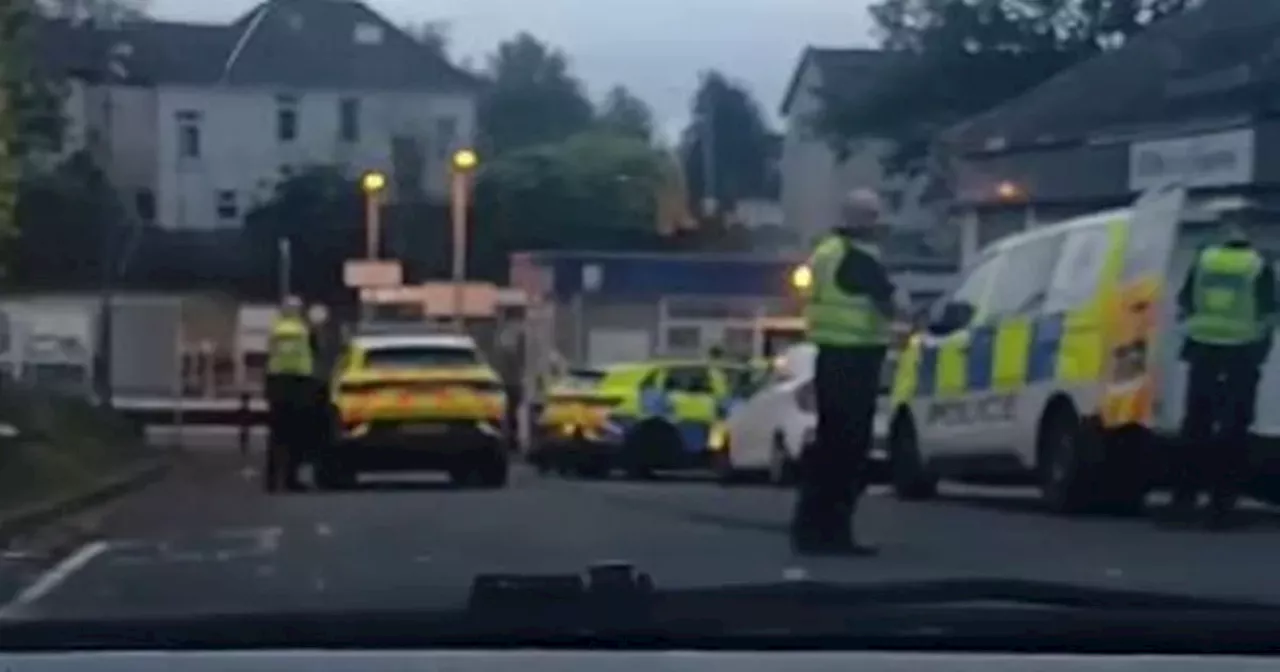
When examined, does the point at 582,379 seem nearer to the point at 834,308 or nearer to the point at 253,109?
the point at 834,308

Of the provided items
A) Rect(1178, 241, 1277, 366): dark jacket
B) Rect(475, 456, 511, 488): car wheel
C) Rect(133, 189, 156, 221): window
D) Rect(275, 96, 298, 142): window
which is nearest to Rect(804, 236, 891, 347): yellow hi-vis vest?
Rect(1178, 241, 1277, 366): dark jacket

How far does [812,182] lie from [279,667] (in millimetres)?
779

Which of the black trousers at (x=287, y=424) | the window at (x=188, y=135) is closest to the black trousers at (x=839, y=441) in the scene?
the black trousers at (x=287, y=424)

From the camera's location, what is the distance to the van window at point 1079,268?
290 cm

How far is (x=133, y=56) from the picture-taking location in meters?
2.84

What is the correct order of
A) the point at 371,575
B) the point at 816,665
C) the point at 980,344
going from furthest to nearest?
1. the point at 980,344
2. the point at 371,575
3. the point at 816,665

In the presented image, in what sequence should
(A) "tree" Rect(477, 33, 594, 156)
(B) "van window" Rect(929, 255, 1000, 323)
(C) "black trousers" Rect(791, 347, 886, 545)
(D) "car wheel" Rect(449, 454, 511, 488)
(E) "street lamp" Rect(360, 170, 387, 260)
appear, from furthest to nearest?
(D) "car wheel" Rect(449, 454, 511, 488)
(B) "van window" Rect(929, 255, 1000, 323)
(C) "black trousers" Rect(791, 347, 886, 545)
(E) "street lamp" Rect(360, 170, 387, 260)
(A) "tree" Rect(477, 33, 594, 156)

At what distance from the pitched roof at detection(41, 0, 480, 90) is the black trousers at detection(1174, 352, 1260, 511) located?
0.84 metres

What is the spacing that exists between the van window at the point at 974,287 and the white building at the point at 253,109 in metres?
0.58

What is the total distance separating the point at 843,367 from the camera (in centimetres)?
298

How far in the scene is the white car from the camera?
116 inches

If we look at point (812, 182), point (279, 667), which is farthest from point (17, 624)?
point (812, 182)

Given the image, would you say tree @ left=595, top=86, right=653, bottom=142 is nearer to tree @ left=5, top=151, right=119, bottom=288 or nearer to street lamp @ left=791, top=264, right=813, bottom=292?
street lamp @ left=791, top=264, right=813, bottom=292

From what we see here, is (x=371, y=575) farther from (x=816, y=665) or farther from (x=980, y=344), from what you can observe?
(x=980, y=344)
